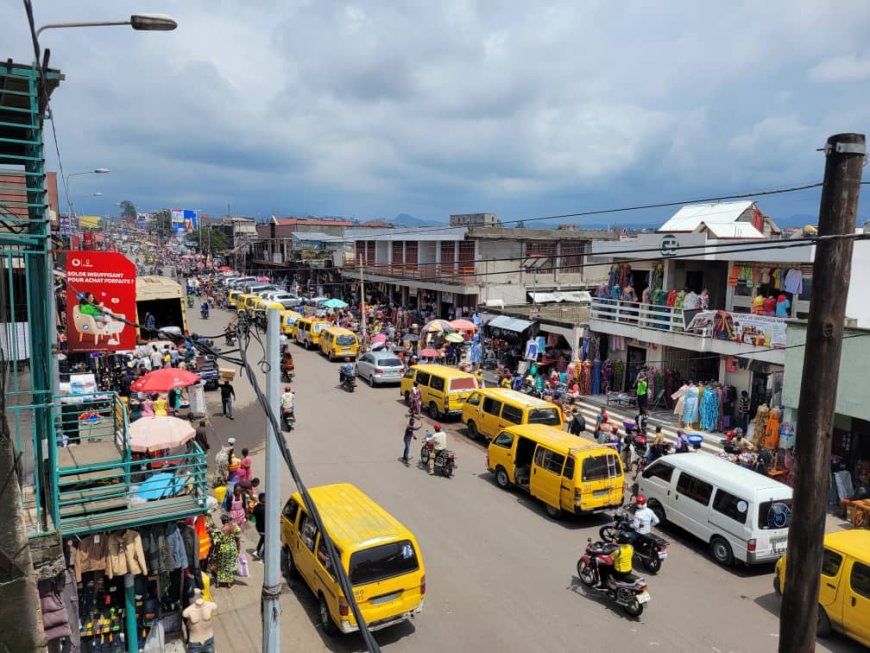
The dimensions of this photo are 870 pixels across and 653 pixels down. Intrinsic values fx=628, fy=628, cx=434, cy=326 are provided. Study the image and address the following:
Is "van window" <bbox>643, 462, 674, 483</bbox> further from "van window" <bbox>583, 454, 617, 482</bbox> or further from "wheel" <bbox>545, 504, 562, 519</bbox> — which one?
"wheel" <bbox>545, 504, 562, 519</bbox>

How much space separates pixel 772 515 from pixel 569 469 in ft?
12.6

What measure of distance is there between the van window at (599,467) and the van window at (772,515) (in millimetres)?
2984

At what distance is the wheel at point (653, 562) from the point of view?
1160cm

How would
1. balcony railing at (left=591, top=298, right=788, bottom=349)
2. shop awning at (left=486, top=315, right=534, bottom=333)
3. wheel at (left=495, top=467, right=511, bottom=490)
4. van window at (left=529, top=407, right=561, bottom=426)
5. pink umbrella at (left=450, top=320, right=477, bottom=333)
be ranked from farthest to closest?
1. pink umbrella at (left=450, top=320, right=477, bottom=333)
2. shop awning at (left=486, top=315, right=534, bottom=333)
3. balcony railing at (left=591, top=298, right=788, bottom=349)
4. van window at (left=529, top=407, right=561, bottom=426)
5. wheel at (left=495, top=467, right=511, bottom=490)

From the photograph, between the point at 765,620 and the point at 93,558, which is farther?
the point at 765,620

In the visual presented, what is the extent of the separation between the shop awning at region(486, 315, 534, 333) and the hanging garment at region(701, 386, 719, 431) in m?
9.88

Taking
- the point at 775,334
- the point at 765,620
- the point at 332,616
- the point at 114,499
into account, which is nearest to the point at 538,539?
the point at 765,620

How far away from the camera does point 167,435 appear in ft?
38.9

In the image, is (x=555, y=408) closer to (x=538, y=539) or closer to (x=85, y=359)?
(x=538, y=539)

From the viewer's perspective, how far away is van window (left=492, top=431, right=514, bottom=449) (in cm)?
1552

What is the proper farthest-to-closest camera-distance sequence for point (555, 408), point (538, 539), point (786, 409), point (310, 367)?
1. point (310, 367)
2. point (555, 408)
3. point (786, 409)
4. point (538, 539)

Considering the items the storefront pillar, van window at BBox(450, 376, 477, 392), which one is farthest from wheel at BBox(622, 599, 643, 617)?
van window at BBox(450, 376, 477, 392)

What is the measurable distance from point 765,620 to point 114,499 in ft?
32.9

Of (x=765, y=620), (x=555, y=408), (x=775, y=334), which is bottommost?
(x=765, y=620)
